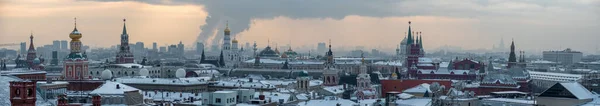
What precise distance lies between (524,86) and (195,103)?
27.7 meters

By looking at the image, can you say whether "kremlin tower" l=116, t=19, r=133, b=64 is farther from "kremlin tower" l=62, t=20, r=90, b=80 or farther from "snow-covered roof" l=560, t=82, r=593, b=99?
"snow-covered roof" l=560, t=82, r=593, b=99

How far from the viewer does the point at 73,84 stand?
59812 mm

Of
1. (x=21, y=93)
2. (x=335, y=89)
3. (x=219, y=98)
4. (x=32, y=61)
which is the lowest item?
(x=335, y=89)

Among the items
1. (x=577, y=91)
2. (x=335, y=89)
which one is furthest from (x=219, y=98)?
(x=335, y=89)

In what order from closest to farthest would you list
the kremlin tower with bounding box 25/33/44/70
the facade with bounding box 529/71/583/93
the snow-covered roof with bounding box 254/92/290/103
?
the snow-covered roof with bounding box 254/92/290/103, the facade with bounding box 529/71/583/93, the kremlin tower with bounding box 25/33/44/70

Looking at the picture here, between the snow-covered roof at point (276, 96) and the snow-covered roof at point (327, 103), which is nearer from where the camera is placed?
the snow-covered roof at point (327, 103)

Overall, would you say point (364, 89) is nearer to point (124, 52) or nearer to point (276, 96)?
point (276, 96)

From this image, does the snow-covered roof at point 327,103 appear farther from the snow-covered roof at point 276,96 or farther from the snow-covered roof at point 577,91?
the snow-covered roof at point 577,91

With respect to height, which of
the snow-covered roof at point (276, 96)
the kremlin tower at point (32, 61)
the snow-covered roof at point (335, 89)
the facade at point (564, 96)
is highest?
the kremlin tower at point (32, 61)

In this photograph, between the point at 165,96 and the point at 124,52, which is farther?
the point at 124,52

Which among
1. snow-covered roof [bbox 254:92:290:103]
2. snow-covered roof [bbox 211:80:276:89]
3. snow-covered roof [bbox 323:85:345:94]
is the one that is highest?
snow-covered roof [bbox 211:80:276:89]

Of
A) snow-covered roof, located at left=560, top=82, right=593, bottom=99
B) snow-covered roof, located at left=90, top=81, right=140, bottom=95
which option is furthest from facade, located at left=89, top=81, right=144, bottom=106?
snow-covered roof, located at left=560, top=82, right=593, bottom=99

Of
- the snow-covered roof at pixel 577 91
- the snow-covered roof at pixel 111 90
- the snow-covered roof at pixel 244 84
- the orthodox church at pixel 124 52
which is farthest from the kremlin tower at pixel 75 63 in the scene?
the snow-covered roof at pixel 577 91

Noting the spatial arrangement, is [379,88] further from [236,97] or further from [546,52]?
[546,52]
